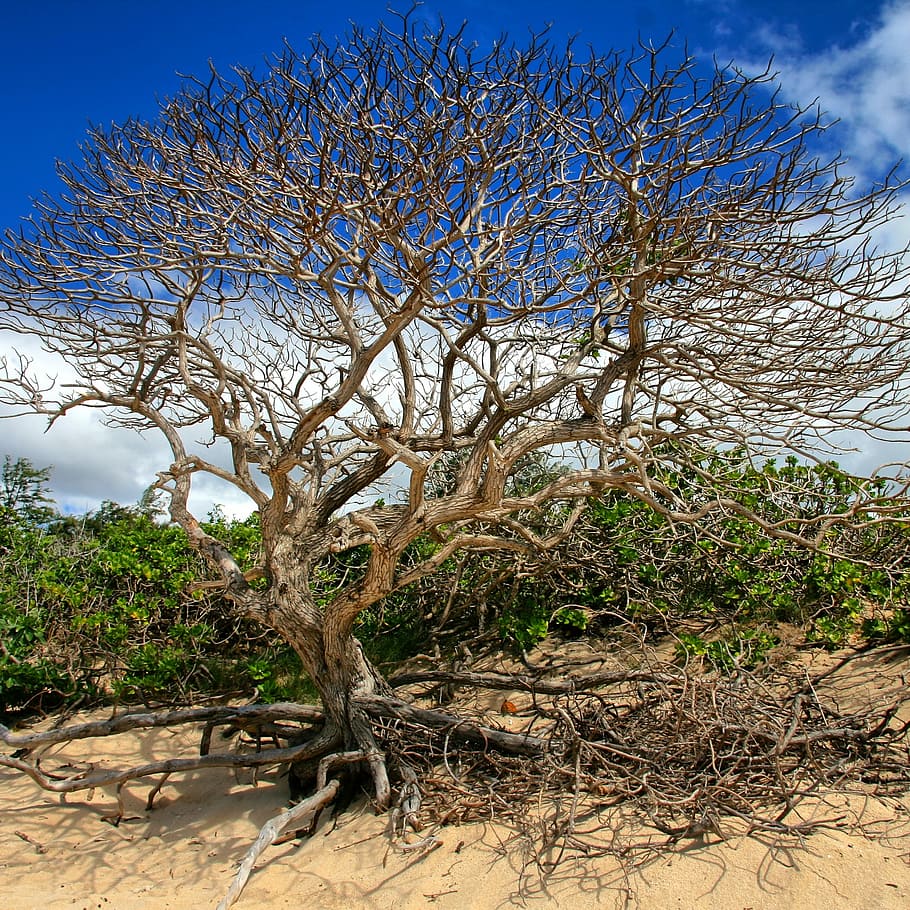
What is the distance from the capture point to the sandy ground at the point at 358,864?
3898 millimetres

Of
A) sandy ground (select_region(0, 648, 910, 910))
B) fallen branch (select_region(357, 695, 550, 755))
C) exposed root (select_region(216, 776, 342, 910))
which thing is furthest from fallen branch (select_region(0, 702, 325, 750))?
exposed root (select_region(216, 776, 342, 910))

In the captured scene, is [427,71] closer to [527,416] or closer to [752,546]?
[527,416]

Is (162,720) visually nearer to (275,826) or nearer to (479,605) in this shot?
(275,826)

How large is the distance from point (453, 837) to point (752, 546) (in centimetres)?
408

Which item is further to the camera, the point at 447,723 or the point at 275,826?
the point at 447,723

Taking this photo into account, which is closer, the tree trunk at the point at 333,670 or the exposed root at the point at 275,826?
the exposed root at the point at 275,826

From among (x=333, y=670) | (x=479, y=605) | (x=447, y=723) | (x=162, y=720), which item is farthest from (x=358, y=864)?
(x=479, y=605)

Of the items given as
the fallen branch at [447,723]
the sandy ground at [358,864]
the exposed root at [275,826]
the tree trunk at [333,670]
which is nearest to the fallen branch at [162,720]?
the tree trunk at [333,670]

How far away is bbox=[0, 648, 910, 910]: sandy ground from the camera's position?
390 centimetres

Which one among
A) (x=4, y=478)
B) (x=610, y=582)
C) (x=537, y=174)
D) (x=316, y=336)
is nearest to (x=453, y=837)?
(x=610, y=582)

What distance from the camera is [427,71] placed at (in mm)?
5785

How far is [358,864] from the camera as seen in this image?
188 inches

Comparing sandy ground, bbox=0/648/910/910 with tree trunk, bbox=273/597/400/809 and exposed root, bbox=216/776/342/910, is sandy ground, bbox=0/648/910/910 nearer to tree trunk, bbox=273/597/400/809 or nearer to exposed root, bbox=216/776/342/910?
exposed root, bbox=216/776/342/910

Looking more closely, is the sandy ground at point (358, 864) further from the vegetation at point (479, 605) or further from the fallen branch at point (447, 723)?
the vegetation at point (479, 605)
